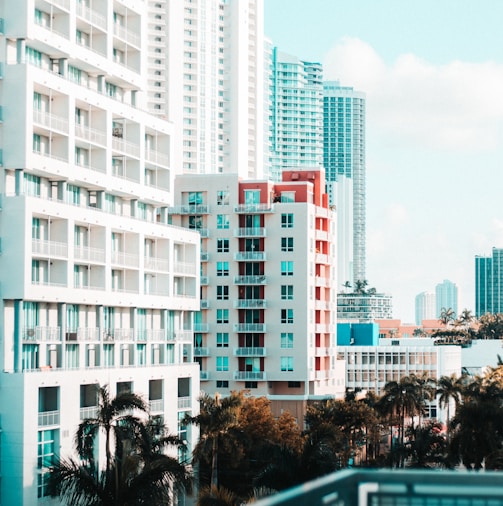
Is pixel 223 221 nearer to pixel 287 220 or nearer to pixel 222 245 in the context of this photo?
pixel 222 245

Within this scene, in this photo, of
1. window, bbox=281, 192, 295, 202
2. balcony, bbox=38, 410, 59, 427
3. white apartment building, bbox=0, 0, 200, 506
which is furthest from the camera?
window, bbox=281, 192, 295, 202

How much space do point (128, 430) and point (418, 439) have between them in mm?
41305

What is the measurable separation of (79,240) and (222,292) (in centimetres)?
4568

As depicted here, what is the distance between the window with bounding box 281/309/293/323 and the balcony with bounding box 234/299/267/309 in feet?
6.08

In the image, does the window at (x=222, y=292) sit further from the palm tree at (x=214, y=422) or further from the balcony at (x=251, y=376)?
the palm tree at (x=214, y=422)

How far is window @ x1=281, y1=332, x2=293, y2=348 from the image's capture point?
109m

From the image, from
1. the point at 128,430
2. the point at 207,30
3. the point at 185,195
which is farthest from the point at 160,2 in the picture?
the point at 128,430

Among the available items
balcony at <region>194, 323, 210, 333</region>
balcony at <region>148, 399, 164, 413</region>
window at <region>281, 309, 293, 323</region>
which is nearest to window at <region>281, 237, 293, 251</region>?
window at <region>281, 309, 293, 323</region>

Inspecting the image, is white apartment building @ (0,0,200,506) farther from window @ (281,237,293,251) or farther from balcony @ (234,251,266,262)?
window @ (281,237,293,251)

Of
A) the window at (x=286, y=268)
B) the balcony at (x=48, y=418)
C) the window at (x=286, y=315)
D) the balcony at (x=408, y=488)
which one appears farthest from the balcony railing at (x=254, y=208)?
Result: the balcony at (x=408, y=488)

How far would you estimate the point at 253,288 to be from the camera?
110m

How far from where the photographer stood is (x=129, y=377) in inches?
2699

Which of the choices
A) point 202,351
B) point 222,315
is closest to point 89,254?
point 202,351

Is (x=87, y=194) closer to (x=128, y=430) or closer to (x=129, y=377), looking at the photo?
(x=129, y=377)
